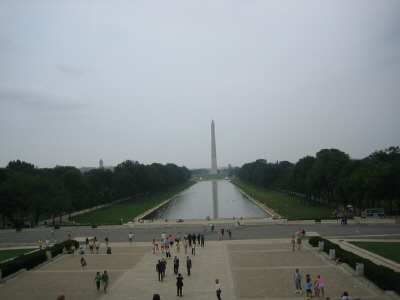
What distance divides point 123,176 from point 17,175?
130ft

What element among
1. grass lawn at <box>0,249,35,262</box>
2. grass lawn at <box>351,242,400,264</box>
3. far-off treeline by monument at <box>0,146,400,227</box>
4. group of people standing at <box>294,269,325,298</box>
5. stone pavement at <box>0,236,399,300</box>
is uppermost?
far-off treeline by monument at <box>0,146,400,227</box>

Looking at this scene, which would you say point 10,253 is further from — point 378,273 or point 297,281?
point 378,273

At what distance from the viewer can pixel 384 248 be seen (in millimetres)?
27625

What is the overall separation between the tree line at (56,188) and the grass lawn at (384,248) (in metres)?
38.0

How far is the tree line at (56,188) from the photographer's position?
48181 millimetres

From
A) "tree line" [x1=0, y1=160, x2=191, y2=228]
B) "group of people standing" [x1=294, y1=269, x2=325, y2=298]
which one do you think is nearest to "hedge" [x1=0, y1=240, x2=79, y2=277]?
"group of people standing" [x1=294, y1=269, x2=325, y2=298]

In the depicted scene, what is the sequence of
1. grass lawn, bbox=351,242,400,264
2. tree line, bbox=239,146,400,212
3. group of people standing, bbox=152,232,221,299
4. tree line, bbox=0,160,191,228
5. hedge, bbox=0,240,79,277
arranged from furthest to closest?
tree line, bbox=0,160,191,228 → tree line, bbox=239,146,400,212 → grass lawn, bbox=351,242,400,264 → hedge, bbox=0,240,79,277 → group of people standing, bbox=152,232,221,299

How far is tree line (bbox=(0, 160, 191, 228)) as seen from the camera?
4818cm

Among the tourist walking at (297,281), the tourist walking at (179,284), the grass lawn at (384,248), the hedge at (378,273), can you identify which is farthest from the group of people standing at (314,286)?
the grass lawn at (384,248)

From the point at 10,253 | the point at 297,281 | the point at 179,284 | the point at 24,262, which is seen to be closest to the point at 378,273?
the point at 297,281

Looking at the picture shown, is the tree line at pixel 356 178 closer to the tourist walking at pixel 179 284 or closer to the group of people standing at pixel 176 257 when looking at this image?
the group of people standing at pixel 176 257

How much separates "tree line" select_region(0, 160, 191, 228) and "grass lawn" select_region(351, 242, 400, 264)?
1494 inches

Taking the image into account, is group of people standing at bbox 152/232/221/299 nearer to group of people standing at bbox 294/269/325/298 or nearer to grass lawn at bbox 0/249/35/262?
group of people standing at bbox 294/269/325/298

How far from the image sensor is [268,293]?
18.0m
